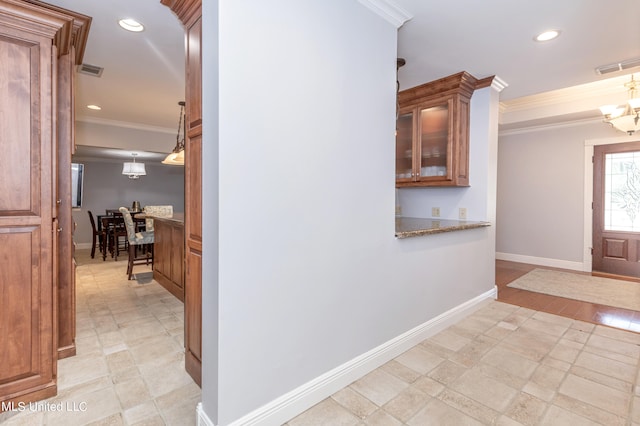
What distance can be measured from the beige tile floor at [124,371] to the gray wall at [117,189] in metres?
5.18

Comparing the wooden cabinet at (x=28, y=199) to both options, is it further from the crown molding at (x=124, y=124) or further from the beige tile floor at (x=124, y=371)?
the crown molding at (x=124, y=124)

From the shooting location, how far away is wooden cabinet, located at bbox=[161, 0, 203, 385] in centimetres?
177

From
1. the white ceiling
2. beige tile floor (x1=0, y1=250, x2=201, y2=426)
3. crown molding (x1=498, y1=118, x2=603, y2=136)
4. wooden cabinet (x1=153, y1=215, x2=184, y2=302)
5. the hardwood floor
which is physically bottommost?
beige tile floor (x1=0, y1=250, x2=201, y2=426)

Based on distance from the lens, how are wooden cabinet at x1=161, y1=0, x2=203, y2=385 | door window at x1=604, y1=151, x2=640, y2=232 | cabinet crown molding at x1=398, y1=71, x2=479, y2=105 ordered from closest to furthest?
wooden cabinet at x1=161, y1=0, x2=203, y2=385 < cabinet crown molding at x1=398, y1=71, x2=479, y2=105 < door window at x1=604, y1=151, x2=640, y2=232

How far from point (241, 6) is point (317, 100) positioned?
557 mm

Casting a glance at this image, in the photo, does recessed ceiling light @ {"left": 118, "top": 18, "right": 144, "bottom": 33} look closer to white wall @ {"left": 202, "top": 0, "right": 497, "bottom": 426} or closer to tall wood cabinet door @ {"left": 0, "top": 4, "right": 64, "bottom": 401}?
tall wood cabinet door @ {"left": 0, "top": 4, "right": 64, "bottom": 401}

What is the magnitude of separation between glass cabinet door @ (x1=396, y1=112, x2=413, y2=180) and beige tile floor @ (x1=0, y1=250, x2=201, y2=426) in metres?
Answer: 2.86

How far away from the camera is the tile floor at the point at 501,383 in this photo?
1646mm

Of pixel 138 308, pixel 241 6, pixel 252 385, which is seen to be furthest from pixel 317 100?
pixel 138 308

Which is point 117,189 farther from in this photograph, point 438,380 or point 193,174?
point 438,380

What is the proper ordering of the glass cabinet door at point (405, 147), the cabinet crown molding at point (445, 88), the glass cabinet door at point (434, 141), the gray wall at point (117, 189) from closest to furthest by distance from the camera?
1. the cabinet crown molding at point (445, 88)
2. the glass cabinet door at point (434, 141)
3. the glass cabinet door at point (405, 147)
4. the gray wall at point (117, 189)

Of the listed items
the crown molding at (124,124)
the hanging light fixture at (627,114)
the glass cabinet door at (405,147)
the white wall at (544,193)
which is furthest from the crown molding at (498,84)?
the crown molding at (124,124)

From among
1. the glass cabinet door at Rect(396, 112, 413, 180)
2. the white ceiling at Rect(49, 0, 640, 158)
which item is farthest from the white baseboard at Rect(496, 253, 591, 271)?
the glass cabinet door at Rect(396, 112, 413, 180)

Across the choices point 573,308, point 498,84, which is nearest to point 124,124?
point 498,84
